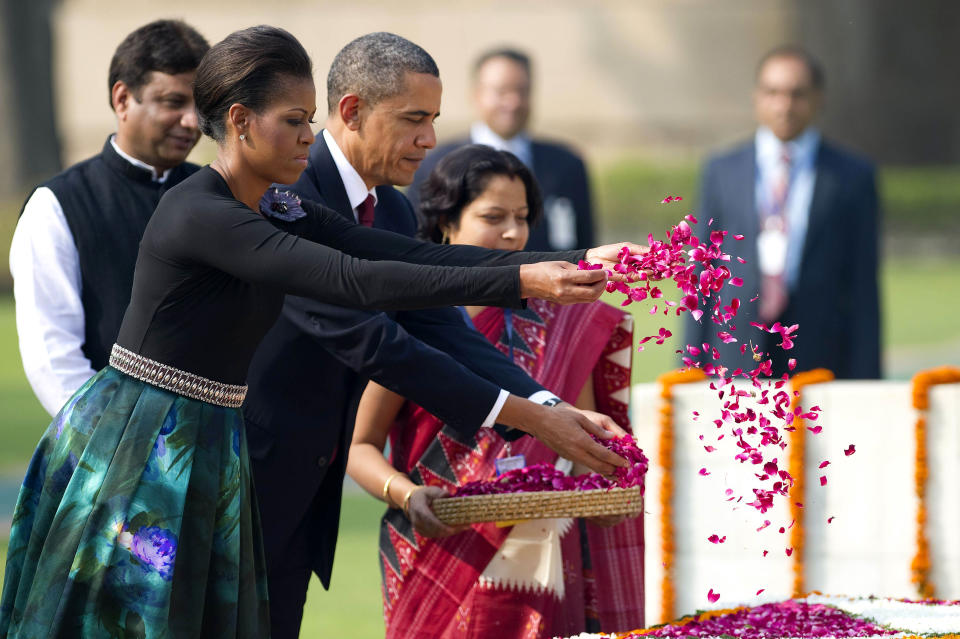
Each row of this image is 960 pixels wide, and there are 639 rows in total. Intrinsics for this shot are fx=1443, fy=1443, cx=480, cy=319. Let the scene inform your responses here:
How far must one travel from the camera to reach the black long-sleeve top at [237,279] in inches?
109

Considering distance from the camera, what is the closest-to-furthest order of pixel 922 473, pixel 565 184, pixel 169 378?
1. pixel 169 378
2. pixel 922 473
3. pixel 565 184

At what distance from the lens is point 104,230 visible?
12.6 ft

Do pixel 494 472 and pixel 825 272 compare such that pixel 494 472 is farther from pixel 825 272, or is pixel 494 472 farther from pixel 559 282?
pixel 825 272

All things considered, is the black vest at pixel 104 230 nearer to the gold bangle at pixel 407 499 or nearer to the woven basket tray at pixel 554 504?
the gold bangle at pixel 407 499

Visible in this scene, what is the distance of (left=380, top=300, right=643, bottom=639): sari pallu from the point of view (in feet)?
13.0

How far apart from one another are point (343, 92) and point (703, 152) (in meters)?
23.6

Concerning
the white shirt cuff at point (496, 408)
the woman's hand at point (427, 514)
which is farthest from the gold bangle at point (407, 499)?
the white shirt cuff at point (496, 408)

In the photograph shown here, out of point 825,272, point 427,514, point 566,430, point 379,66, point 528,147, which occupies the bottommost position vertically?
point 427,514

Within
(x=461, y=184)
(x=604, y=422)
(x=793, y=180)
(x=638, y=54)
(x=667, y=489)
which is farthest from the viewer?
(x=638, y=54)

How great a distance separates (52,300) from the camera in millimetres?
3756

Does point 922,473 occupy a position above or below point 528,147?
below

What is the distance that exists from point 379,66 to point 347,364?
0.79 metres

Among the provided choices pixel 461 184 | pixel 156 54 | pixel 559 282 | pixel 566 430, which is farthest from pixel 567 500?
pixel 156 54

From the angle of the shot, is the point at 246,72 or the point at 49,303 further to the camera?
the point at 49,303
